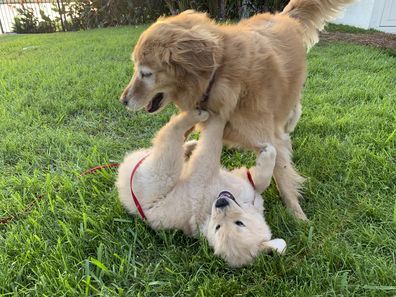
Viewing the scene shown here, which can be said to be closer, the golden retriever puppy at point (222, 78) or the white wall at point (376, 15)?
the golden retriever puppy at point (222, 78)

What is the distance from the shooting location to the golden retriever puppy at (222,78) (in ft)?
7.07

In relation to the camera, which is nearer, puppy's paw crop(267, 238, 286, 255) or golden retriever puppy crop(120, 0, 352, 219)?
puppy's paw crop(267, 238, 286, 255)

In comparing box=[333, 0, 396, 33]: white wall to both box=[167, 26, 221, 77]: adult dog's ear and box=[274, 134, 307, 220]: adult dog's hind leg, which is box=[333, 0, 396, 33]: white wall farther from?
box=[167, 26, 221, 77]: adult dog's ear

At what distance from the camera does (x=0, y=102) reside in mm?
4406

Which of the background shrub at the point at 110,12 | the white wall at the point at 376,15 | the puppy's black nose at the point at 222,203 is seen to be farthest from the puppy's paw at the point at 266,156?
the background shrub at the point at 110,12

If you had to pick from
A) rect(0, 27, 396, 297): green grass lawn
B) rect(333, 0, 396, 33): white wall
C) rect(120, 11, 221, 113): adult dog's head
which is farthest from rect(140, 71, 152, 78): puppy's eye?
rect(333, 0, 396, 33): white wall

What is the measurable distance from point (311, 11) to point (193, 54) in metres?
1.93

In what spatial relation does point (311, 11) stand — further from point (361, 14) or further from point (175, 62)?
point (361, 14)

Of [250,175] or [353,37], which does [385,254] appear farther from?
[353,37]

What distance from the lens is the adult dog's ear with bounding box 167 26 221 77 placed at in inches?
83.5

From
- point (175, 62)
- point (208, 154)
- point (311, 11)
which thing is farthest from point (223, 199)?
point (311, 11)

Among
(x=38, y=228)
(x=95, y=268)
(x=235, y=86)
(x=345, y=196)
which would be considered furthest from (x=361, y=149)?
(x=38, y=228)

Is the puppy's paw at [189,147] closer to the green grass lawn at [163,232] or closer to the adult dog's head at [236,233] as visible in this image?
the green grass lawn at [163,232]

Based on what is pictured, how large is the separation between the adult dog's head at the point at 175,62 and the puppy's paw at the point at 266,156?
516mm
